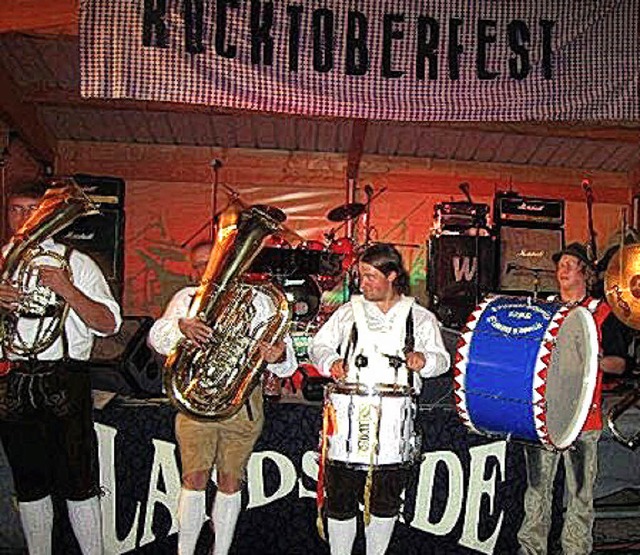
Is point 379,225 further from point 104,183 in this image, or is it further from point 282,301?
point 282,301

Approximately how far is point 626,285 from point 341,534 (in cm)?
338

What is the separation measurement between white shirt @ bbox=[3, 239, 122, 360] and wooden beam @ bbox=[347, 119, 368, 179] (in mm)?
4570

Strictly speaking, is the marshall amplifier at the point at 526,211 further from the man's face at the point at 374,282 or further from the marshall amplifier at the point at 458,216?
the man's face at the point at 374,282

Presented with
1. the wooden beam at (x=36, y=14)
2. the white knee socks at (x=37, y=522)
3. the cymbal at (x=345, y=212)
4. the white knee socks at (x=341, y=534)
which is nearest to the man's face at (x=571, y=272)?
the white knee socks at (x=341, y=534)

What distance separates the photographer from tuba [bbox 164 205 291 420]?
391 centimetres

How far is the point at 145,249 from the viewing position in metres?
9.61

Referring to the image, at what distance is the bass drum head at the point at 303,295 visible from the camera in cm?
721

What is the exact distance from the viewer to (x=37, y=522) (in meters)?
4.04

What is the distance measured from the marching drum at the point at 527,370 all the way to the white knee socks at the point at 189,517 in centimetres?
140

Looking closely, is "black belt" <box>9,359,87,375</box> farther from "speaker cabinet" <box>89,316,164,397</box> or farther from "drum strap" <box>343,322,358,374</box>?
"speaker cabinet" <box>89,316,164,397</box>

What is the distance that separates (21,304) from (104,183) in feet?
16.8

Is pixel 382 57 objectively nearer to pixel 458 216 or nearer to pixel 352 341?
pixel 352 341

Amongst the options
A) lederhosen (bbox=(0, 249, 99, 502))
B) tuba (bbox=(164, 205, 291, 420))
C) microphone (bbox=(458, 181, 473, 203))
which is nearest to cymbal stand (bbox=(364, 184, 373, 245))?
microphone (bbox=(458, 181, 473, 203))

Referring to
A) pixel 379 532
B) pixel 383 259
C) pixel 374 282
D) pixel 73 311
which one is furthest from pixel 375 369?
pixel 73 311
